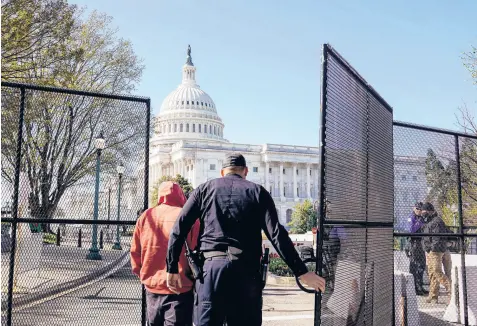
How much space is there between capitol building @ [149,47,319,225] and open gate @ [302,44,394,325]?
9419 centimetres

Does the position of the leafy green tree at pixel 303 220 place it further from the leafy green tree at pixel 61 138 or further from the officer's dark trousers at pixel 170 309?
the officer's dark trousers at pixel 170 309

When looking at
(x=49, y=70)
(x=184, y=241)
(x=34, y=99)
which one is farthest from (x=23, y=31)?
(x=184, y=241)

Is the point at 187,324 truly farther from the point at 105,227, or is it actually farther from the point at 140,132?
the point at 140,132

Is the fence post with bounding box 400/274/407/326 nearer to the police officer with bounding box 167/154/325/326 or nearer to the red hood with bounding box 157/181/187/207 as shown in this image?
the police officer with bounding box 167/154/325/326

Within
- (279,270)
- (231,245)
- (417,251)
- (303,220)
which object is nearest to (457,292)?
(417,251)

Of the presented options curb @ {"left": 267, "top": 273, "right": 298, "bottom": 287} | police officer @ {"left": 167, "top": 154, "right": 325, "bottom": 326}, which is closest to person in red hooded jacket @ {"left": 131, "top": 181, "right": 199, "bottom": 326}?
police officer @ {"left": 167, "top": 154, "right": 325, "bottom": 326}

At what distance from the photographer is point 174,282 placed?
399 centimetres

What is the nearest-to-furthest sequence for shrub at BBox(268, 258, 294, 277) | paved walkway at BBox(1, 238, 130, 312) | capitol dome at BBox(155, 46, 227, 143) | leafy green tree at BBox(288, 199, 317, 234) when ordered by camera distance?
paved walkway at BBox(1, 238, 130, 312) < shrub at BBox(268, 258, 294, 277) < leafy green tree at BBox(288, 199, 317, 234) < capitol dome at BBox(155, 46, 227, 143)

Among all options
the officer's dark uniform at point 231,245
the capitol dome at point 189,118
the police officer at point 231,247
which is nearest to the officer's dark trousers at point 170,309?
the police officer at point 231,247

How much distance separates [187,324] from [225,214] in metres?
1.12

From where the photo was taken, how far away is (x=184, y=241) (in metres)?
3.91

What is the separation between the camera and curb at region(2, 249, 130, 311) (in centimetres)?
562

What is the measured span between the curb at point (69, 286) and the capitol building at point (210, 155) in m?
92.6

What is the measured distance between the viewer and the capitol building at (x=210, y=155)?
346ft
